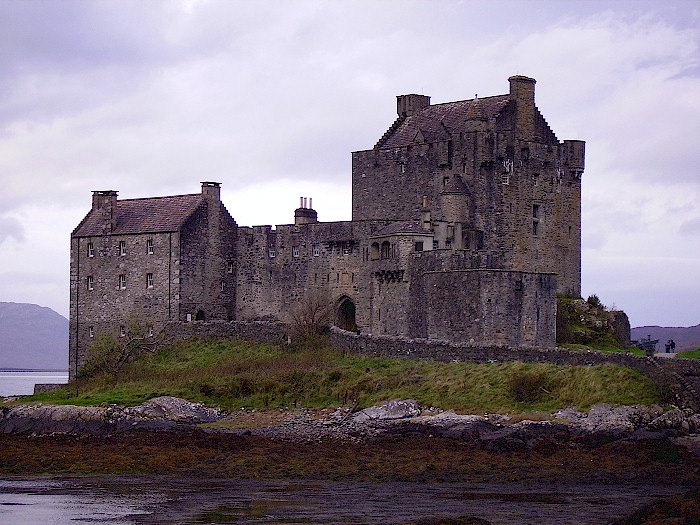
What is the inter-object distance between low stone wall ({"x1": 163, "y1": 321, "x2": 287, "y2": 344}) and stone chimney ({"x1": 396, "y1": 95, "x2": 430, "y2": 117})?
12.0 metres

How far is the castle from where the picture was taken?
59.2 m

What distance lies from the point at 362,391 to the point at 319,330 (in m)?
8.53

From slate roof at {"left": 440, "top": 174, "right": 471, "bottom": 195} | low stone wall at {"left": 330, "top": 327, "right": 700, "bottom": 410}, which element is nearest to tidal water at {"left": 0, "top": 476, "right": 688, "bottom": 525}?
low stone wall at {"left": 330, "top": 327, "right": 700, "bottom": 410}

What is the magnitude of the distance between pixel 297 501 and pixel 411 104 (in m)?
34.1

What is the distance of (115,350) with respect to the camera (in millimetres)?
64000

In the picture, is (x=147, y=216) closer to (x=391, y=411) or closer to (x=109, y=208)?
(x=109, y=208)

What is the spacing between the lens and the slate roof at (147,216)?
67.6 meters

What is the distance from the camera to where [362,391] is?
5369 cm

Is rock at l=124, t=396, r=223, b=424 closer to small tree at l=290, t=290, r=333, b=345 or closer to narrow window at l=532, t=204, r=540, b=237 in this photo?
small tree at l=290, t=290, r=333, b=345

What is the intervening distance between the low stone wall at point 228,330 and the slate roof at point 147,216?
440cm

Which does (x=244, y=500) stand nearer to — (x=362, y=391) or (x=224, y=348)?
(x=362, y=391)

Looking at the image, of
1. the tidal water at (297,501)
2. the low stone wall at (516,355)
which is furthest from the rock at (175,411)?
the tidal water at (297,501)

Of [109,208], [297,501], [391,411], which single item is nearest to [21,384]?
[109,208]

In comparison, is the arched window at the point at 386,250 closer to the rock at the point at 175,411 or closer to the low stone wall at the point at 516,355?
the low stone wall at the point at 516,355
